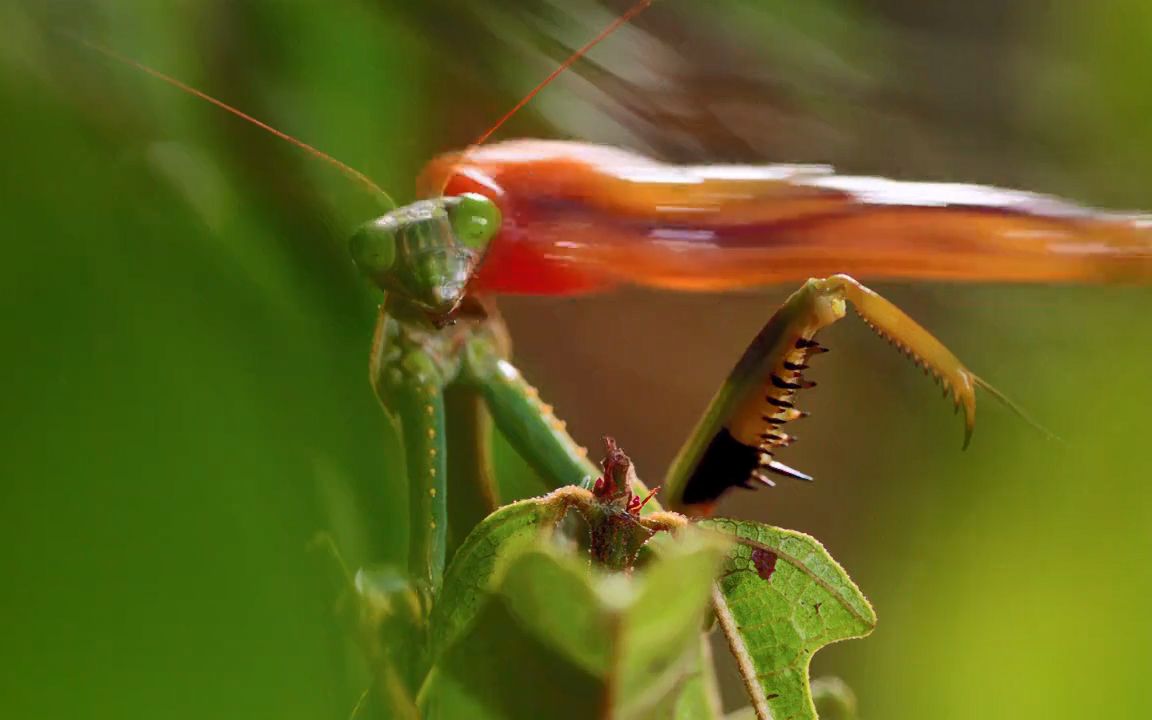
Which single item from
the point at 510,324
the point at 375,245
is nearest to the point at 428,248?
the point at 375,245

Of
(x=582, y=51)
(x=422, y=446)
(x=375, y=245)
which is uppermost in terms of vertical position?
(x=582, y=51)

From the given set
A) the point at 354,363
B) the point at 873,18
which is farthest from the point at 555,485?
the point at 873,18

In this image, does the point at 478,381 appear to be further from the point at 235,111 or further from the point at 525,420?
the point at 235,111

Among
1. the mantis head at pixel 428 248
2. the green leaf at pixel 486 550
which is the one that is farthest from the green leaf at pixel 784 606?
the mantis head at pixel 428 248

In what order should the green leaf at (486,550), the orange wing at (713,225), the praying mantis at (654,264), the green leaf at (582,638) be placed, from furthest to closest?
the orange wing at (713,225), the praying mantis at (654,264), the green leaf at (486,550), the green leaf at (582,638)

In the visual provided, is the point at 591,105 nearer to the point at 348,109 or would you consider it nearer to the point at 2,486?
the point at 348,109

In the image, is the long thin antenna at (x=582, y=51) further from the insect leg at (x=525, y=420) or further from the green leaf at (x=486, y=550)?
the green leaf at (x=486, y=550)
